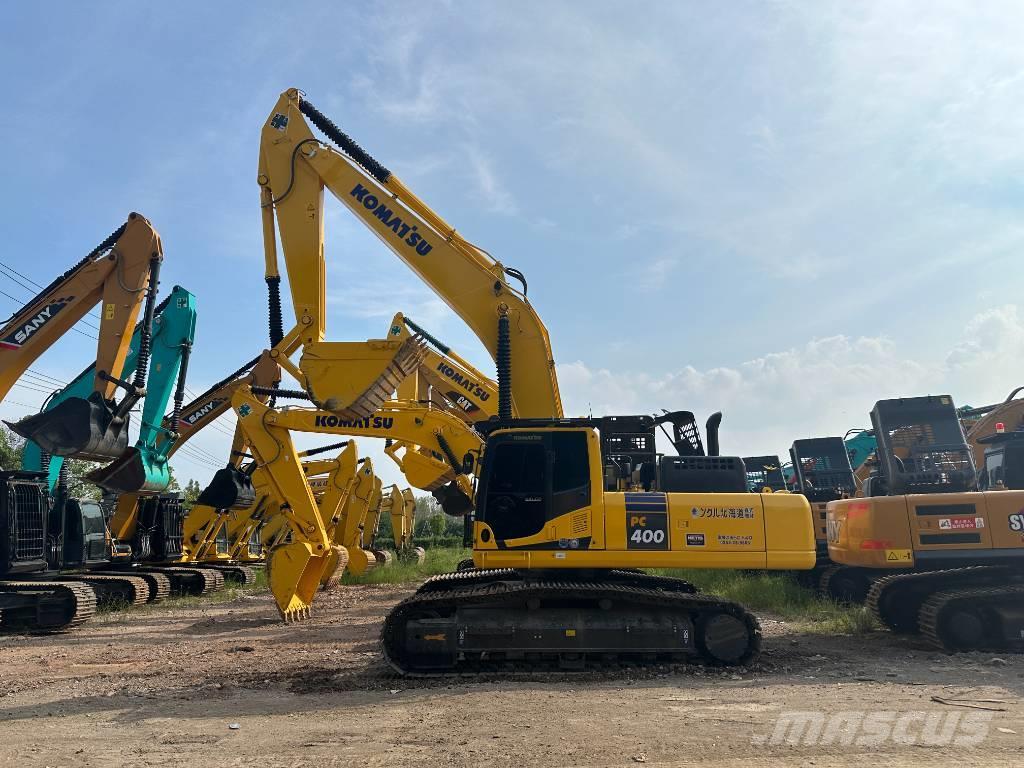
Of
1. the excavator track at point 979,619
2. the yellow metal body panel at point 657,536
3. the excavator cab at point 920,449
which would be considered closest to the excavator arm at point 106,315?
the yellow metal body panel at point 657,536

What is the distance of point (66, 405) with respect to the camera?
12031mm

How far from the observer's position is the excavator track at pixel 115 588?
15.0 meters

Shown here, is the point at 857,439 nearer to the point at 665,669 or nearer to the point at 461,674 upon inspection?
the point at 665,669

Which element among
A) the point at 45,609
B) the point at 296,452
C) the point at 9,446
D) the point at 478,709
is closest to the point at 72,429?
the point at 45,609

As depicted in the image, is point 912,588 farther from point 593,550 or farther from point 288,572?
point 288,572

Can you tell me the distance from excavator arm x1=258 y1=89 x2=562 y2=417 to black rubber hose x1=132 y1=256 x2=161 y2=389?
2.70 m

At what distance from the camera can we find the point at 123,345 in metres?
13.5

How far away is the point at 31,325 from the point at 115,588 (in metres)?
5.59

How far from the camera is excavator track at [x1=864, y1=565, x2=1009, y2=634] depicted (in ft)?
29.4

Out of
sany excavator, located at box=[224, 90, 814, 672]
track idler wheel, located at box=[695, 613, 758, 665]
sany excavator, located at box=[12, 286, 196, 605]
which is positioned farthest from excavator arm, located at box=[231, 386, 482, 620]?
track idler wheel, located at box=[695, 613, 758, 665]

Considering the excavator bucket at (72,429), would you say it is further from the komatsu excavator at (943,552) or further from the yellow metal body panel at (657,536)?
the komatsu excavator at (943,552)
